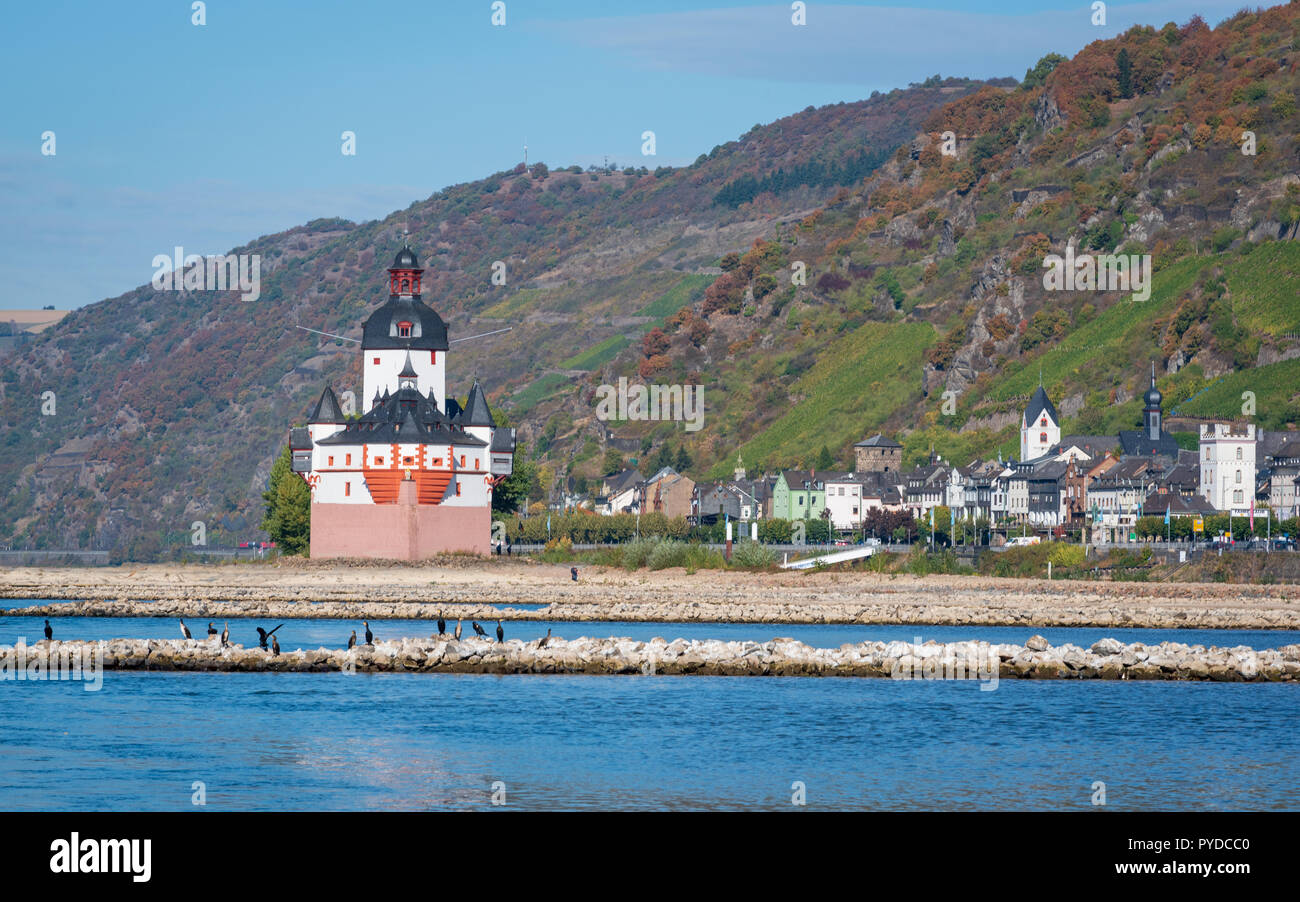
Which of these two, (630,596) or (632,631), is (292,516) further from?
(632,631)

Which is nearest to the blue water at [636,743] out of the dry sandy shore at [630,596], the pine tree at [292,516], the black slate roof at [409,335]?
the dry sandy shore at [630,596]

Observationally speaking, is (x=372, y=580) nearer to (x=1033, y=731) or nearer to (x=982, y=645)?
(x=982, y=645)

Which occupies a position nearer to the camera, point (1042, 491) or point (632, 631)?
point (632, 631)

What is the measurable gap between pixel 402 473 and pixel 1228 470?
234 feet

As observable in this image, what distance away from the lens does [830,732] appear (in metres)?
36.7

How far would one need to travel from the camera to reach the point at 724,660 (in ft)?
152

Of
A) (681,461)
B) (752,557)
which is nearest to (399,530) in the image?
(752,557)

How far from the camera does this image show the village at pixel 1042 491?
132 m

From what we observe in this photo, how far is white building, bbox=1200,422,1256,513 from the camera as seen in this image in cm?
13488

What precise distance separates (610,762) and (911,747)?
6514mm

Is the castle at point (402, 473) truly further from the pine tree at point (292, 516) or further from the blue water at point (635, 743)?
the blue water at point (635, 743)
